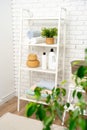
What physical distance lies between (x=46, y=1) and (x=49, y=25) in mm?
346

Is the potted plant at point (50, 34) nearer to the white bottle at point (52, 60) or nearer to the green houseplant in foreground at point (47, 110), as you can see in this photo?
the white bottle at point (52, 60)

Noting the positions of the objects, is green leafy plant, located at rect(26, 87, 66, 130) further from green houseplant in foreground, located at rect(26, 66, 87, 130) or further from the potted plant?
the potted plant

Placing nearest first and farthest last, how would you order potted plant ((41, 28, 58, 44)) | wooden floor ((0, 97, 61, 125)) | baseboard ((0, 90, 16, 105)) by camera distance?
potted plant ((41, 28, 58, 44)), wooden floor ((0, 97, 61, 125)), baseboard ((0, 90, 16, 105))

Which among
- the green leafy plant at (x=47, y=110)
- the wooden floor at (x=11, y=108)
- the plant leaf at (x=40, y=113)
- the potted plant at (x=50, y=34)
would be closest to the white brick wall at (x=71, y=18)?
the potted plant at (x=50, y=34)

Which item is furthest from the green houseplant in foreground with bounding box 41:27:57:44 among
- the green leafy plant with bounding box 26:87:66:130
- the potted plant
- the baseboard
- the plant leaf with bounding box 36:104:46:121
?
the plant leaf with bounding box 36:104:46:121

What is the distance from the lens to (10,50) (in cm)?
281

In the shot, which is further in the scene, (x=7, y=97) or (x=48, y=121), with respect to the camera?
(x=7, y=97)

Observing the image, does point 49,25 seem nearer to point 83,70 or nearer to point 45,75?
point 45,75

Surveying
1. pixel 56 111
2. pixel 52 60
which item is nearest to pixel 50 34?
pixel 52 60

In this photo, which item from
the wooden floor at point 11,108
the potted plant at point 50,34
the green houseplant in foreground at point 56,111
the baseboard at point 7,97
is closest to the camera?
the green houseplant in foreground at point 56,111

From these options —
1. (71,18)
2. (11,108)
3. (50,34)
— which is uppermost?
(71,18)

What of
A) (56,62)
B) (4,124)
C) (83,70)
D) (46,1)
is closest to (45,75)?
(56,62)

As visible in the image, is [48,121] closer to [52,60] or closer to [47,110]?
[47,110]

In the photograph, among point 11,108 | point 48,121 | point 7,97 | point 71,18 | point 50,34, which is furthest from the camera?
point 7,97
